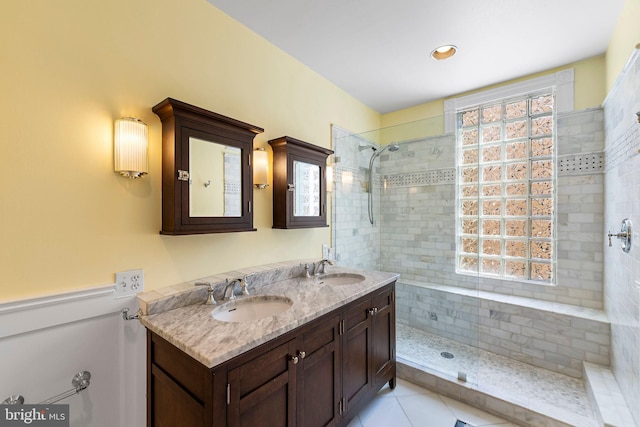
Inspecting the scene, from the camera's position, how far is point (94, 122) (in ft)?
4.13

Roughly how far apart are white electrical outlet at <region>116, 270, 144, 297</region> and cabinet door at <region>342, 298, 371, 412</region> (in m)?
1.15

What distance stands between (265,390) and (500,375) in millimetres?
2118

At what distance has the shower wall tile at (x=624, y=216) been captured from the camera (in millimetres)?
1507

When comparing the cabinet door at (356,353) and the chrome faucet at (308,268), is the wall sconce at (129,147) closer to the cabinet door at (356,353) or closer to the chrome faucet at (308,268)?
the chrome faucet at (308,268)

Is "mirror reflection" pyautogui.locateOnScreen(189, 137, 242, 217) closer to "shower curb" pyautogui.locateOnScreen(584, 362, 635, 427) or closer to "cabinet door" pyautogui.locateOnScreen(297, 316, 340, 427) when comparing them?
"cabinet door" pyautogui.locateOnScreen(297, 316, 340, 427)

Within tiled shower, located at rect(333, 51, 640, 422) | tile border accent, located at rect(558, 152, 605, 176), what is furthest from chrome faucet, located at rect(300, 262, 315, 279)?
tile border accent, located at rect(558, 152, 605, 176)

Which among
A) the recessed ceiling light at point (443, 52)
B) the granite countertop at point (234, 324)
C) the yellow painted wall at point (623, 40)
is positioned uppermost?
the recessed ceiling light at point (443, 52)

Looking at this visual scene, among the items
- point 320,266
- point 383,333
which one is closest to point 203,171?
point 320,266

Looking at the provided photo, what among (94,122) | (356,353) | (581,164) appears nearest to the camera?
(94,122)

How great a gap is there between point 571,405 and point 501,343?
70 cm

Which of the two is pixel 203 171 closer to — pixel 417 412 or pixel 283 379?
pixel 283 379

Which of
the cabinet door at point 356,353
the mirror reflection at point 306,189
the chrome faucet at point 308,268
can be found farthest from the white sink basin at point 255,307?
the mirror reflection at point 306,189

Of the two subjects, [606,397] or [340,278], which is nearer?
[606,397]

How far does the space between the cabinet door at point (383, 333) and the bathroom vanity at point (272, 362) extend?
0.08ft
